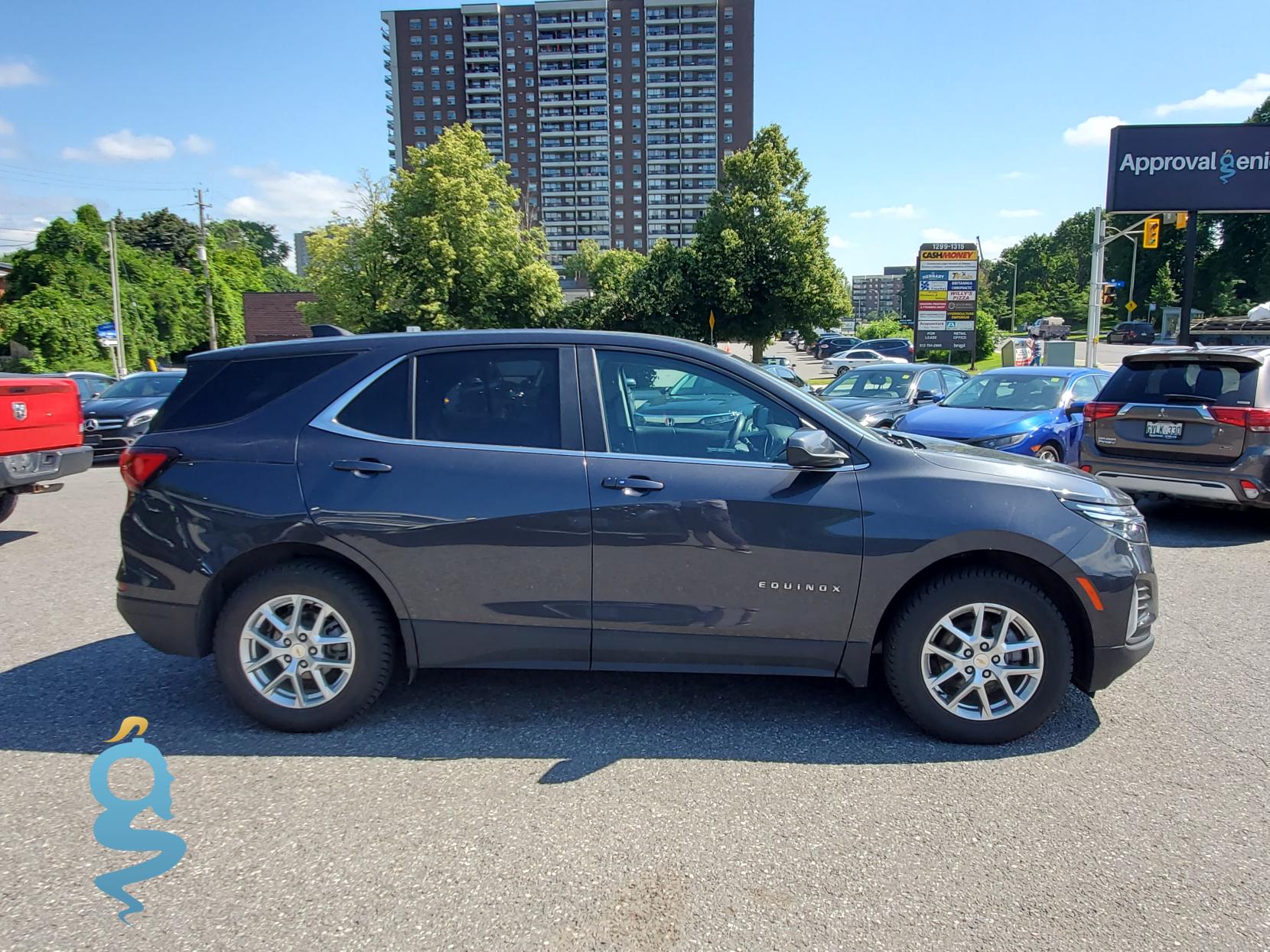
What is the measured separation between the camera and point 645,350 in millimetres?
3830

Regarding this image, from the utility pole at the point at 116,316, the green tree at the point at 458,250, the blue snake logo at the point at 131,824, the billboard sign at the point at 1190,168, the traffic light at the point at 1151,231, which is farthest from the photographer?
the utility pole at the point at 116,316

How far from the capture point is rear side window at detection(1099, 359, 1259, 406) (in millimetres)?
7629

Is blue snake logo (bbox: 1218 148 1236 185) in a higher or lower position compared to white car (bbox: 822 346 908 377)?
higher

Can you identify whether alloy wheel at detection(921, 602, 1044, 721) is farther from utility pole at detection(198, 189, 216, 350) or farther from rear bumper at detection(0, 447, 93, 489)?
utility pole at detection(198, 189, 216, 350)

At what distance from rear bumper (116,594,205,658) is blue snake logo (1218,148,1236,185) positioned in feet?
102

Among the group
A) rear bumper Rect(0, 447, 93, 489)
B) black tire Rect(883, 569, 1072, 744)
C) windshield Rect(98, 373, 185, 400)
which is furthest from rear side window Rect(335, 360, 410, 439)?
windshield Rect(98, 373, 185, 400)

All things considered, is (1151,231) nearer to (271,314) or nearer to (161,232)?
(271,314)

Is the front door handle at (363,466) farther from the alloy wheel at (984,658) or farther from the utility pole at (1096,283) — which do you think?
the utility pole at (1096,283)

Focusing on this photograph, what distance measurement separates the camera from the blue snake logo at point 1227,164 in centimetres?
2525

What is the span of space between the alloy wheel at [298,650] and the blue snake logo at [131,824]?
1.73ft

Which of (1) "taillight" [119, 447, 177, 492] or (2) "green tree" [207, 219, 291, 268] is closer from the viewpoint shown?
(1) "taillight" [119, 447, 177, 492]

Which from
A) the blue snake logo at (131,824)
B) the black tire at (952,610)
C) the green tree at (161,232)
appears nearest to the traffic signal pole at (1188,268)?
the black tire at (952,610)

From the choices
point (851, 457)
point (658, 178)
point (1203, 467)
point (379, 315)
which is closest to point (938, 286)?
point (379, 315)

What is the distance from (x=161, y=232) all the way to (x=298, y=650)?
85954 mm
